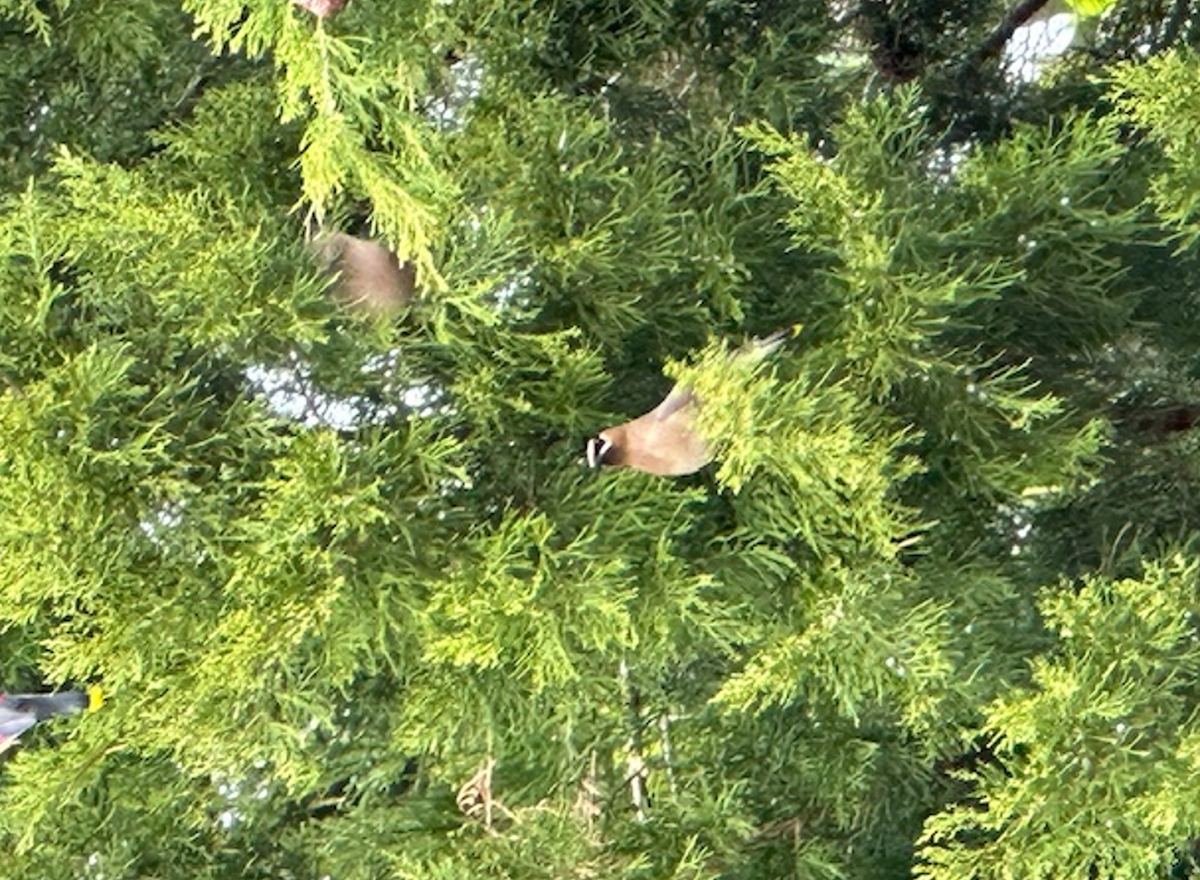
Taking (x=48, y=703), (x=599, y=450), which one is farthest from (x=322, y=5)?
(x=48, y=703)

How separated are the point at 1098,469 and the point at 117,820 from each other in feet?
3.63

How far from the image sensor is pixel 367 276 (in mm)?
1162

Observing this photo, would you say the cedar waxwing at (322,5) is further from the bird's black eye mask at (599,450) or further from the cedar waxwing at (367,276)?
the bird's black eye mask at (599,450)

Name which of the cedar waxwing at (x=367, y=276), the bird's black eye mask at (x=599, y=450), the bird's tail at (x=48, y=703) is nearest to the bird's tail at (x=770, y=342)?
the bird's black eye mask at (x=599, y=450)

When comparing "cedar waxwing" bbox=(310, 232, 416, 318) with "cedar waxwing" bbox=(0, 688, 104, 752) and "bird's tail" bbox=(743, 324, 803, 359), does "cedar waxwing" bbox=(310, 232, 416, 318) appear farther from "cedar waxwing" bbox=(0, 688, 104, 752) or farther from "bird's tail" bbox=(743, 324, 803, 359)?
→ "cedar waxwing" bbox=(0, 688, 104, 752)

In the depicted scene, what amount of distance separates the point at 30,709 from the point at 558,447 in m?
0.57

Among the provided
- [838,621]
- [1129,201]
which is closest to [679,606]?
[838,621]

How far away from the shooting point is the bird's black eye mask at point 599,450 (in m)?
1.12

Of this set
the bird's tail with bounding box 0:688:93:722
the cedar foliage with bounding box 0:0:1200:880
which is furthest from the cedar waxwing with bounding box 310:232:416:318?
the bird's tail with bounding box 0:688:93:722

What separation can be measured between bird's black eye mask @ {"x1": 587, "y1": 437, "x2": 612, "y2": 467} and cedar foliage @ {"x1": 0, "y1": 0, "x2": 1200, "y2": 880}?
0.15 ft

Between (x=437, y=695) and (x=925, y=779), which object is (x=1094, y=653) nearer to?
(x=925, y=779)

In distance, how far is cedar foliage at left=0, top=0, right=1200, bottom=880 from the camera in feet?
3.57

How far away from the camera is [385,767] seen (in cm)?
142

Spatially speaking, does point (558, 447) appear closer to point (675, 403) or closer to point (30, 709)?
point (675, 403)
